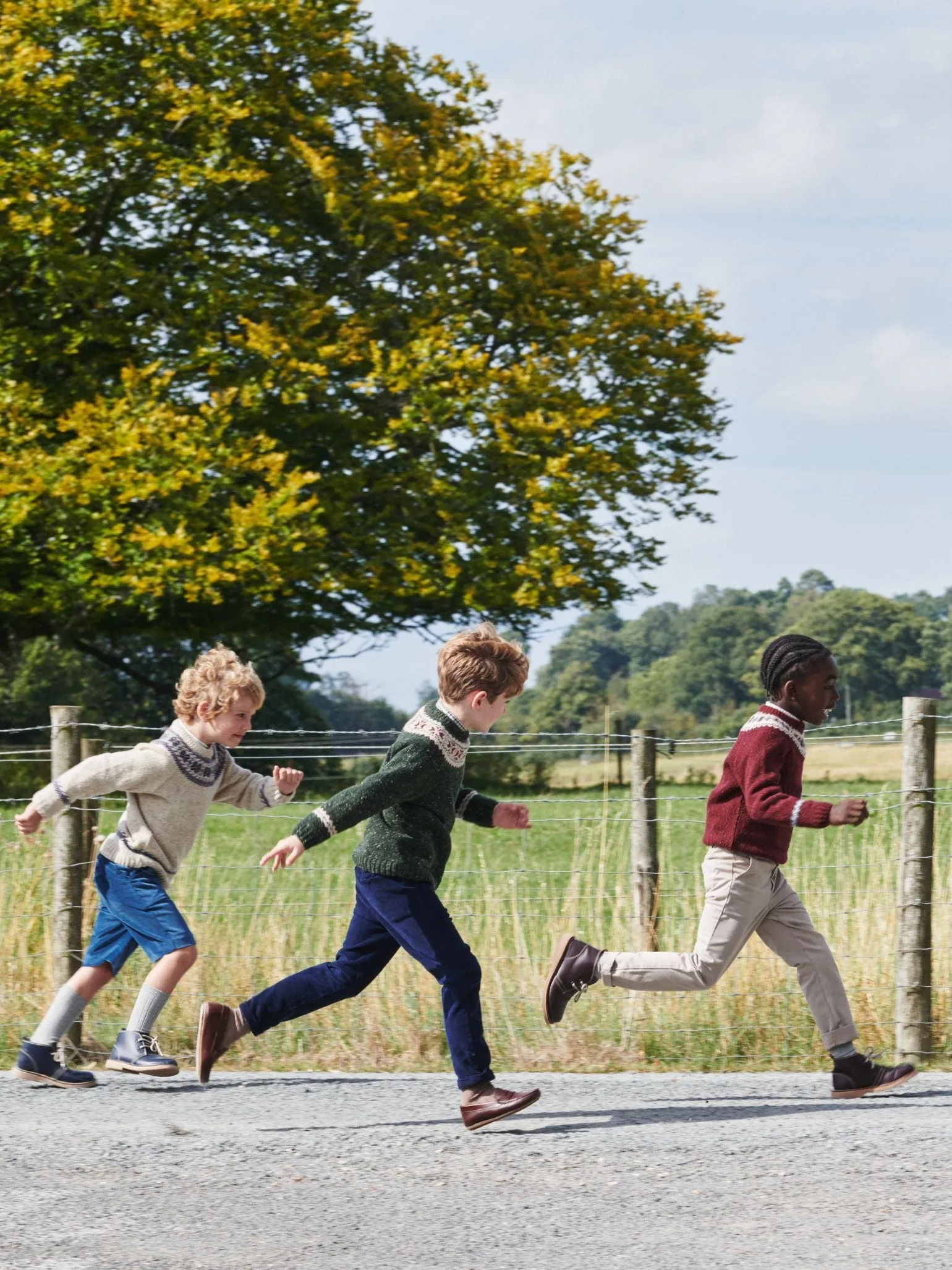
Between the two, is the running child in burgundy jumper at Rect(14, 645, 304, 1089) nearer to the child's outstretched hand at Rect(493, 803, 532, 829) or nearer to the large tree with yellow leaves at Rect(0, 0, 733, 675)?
the child's outstretched hand at Rect(493, 803, 532, 829)

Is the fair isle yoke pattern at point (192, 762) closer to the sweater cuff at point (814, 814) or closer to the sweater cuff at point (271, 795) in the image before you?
the sweater cuff at point (271, 795)

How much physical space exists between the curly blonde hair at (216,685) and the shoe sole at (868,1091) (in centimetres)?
251

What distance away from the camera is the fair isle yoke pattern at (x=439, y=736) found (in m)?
5.46

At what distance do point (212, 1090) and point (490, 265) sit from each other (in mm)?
16714

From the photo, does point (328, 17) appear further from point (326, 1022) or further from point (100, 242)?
point (326, 1022)

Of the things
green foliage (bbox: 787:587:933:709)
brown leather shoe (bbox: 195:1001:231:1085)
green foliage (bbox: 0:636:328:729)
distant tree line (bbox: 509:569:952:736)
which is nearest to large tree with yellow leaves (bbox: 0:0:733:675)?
green foliage (bbox: 0:636:328:729)

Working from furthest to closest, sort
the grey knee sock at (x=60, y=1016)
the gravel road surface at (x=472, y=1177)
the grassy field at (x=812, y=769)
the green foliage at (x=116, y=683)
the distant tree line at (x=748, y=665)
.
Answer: the distant tree line at (x=748, y=665), the grassy field at (x=812, y=769), the green foliage at (x=116, y=683), the grey knee sock at (x=60, y=1016), the gravel road surface at (x=472, y=1177)

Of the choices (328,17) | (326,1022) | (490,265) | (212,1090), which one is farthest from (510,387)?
(212,1090)

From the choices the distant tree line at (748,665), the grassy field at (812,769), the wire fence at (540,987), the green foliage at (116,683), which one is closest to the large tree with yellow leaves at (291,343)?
the green foliage at (116,683)

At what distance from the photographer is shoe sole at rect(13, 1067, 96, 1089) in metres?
6.21

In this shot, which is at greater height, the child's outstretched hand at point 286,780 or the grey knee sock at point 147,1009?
the child's outstretched hand at point 286,780

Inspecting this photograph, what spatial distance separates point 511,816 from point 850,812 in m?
1.13

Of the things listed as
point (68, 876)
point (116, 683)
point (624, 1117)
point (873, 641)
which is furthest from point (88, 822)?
point (873, 641)

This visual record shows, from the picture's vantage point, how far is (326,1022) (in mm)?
7543
